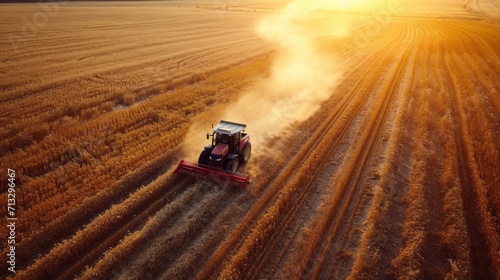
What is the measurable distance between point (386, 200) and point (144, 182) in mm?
7292

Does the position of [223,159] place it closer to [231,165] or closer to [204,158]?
[231,165]

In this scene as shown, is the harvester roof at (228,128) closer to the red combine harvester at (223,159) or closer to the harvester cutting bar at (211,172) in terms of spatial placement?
→ the red combine harvester at (223,159)

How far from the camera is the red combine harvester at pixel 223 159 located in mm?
9648

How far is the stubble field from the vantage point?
7199mm

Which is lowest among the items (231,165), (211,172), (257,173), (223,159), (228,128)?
(257,173)

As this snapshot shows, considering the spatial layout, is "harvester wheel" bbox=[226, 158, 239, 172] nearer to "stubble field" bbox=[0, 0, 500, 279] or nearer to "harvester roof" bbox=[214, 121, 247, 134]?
"stubble field" bbox=[0, 0, 500, 279]

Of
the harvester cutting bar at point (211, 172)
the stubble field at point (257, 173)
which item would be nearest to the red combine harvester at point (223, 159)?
the harvester cutting bar at point (211, 172)

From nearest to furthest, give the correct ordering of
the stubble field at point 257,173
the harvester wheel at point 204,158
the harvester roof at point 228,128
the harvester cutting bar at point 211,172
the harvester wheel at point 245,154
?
the stubble field at point 257,173 → the harvester cutting bar at point 211,172 → the harvester roof at point 228,128 → the harvester wheel at point 204,158 → the harvester wheel at point 245,154

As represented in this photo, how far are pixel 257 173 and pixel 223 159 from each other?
131cm

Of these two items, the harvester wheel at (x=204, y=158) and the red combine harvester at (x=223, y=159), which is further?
the harvester wheel at (x=204, y=158)

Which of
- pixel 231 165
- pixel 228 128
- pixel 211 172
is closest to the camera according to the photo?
pixel 211 172

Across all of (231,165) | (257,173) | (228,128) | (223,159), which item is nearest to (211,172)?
(223,159)

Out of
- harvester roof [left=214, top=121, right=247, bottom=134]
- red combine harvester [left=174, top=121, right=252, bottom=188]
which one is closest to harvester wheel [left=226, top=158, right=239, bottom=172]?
red combine harvester [left=174, top=121, right=252, bottom=188]

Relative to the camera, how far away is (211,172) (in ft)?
31.9
